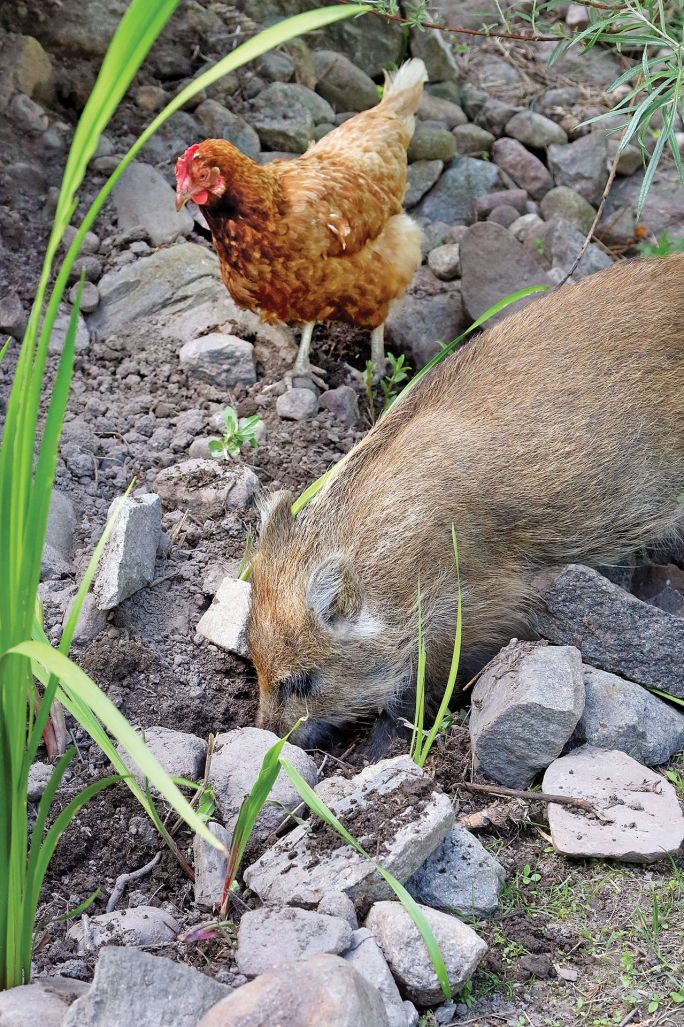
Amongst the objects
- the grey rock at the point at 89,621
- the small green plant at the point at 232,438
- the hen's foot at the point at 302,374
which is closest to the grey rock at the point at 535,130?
the hen's foot at the point at 302,374

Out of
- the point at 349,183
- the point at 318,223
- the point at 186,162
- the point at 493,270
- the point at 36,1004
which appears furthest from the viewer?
the point at 493,270

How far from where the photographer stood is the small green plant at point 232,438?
4.25 meters

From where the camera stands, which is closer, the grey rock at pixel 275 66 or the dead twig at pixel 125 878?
the dead twig at pixel 125 878

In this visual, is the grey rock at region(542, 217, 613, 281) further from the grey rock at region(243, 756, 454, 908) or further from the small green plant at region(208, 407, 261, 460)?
the grey rock at region(243, 756, 454, 908)

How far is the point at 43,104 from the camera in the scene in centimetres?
530

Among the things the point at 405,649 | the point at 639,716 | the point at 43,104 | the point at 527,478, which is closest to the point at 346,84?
the point at 43,104

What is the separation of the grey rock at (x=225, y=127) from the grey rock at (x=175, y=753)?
350 centimetres

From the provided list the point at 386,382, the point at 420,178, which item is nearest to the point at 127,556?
the point at 386,382

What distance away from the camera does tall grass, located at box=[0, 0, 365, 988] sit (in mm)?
1518

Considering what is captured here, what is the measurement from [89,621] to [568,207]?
395cm

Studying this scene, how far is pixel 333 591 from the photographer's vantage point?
11.5 ft

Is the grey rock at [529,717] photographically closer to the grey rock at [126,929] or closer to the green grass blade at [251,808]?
the green grass blade at [251,808]

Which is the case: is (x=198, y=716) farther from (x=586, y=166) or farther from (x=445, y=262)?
(x=586, y=166)

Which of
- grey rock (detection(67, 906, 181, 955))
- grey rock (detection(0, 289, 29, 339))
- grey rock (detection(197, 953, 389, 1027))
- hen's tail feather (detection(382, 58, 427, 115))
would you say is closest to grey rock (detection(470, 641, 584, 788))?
grey rock (detection(67, 906, 181, 955))
